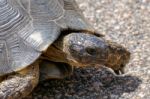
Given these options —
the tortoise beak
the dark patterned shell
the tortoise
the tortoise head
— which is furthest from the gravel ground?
the dark patterned shell

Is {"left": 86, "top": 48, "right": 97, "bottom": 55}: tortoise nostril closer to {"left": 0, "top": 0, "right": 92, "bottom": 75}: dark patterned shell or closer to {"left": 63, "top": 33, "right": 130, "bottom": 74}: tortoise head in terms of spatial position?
{"left": 63, "top": 33, "right": 130, "bottom": 74}: tortoise head

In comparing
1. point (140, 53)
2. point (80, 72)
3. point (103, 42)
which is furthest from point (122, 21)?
point (103, 42)

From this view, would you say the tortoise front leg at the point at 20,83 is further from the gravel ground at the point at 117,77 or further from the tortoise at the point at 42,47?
the gravel ground at the point at 117,77

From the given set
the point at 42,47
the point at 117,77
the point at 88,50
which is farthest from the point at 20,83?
the point at 117,77

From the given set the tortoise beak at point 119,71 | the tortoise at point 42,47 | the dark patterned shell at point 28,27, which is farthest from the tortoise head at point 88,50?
the tortoise beak at point 119,71

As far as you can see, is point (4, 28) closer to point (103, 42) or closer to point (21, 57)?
point (21, 57)

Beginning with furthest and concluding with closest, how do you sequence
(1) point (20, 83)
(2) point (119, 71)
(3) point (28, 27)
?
(2) point (119, 71) → (3) point (28, 27) → (1) point (20, 83)

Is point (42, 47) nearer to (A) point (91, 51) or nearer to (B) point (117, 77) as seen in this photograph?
(A) point (91, 51)

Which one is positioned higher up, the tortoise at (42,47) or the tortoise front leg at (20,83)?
the tortoise at (42,47)
